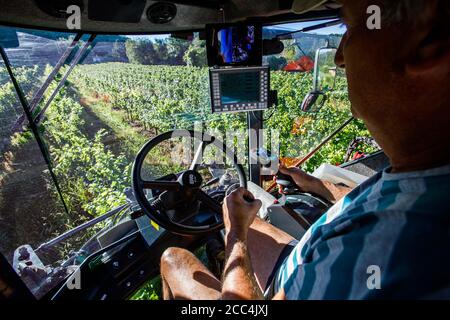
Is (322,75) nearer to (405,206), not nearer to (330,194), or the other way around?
(330,194)

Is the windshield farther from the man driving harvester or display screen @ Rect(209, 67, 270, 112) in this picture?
the man driving harvester

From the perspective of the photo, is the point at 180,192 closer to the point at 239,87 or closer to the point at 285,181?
the point at 285,181

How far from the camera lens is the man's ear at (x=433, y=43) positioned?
0.52m

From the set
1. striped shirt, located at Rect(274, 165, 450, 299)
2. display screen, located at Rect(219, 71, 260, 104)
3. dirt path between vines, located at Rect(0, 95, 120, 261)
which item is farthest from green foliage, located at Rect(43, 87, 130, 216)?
striped shirt, located at Rect(274, 165, 450, 299)

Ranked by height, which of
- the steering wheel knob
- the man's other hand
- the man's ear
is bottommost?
the man's other hand

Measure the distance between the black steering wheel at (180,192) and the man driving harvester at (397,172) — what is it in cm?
79

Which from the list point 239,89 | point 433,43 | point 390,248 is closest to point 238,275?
point 390,248

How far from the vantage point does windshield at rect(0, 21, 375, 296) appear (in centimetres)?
193

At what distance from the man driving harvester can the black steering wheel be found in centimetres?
79

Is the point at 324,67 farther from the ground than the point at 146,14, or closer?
closer

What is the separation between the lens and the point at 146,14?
186 cm

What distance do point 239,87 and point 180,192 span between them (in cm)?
84

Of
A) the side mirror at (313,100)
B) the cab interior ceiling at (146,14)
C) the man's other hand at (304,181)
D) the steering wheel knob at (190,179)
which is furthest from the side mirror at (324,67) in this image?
the steering wheel knob at (190,179)
